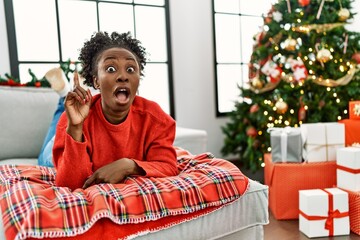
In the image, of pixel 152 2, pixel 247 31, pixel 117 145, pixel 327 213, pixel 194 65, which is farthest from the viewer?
pixel 247 31

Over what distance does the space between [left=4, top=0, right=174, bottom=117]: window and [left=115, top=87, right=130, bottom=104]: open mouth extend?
150 cm

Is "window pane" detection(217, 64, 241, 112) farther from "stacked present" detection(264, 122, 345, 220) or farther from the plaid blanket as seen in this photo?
the plaid blanket

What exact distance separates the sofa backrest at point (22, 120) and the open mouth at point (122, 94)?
1.08 meters

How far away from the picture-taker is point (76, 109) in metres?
0.98

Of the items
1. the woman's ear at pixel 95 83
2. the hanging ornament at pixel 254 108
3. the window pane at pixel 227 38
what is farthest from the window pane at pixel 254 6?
the woman's ear at pixel 95 83

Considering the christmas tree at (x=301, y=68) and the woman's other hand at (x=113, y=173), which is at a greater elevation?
the christmas tree at (x=301, y=68)

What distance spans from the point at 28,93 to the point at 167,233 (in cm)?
142

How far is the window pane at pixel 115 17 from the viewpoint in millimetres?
2691

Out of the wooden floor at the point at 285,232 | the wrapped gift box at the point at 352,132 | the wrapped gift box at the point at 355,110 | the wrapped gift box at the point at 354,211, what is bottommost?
the wooden floor at the point at 285,232

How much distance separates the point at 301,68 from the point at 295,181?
0.86 meters

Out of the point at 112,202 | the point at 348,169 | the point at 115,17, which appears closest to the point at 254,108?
the point at 348,169

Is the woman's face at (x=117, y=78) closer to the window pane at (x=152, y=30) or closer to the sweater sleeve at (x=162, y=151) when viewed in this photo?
the sweater sleeve at (x=162, y=151)

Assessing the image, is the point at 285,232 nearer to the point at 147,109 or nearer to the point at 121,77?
the point at 147,109

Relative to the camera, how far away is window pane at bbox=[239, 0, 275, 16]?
10.9 feet
